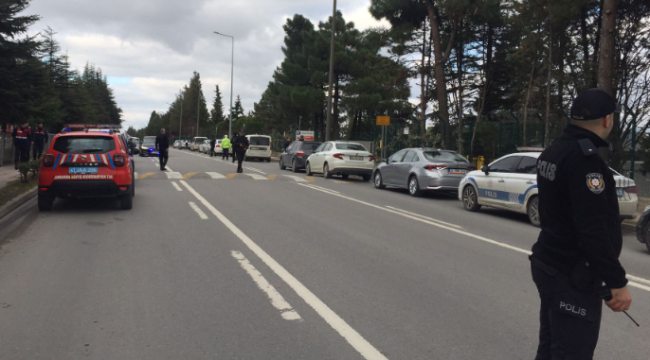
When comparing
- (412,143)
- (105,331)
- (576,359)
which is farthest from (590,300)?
(412,143)

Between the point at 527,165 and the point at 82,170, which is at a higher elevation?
the point at 527,165

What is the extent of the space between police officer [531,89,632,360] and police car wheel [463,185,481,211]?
1090 cm

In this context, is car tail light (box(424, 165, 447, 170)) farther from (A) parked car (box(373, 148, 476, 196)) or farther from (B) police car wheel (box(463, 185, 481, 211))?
(B) police car wheel (box(463, 185, 481, 211))

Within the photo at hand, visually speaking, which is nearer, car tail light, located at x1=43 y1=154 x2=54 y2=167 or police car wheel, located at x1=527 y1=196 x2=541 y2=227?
car tail light, located at x1=43 y1=154 x2=54 y2=167

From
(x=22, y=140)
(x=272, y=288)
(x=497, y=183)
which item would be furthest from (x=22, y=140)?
(x=272, y=288)

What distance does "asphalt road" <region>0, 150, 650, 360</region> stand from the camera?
172 inches

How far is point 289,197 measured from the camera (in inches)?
594

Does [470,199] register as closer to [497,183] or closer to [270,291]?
[497,183]

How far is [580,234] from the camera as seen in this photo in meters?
2.60

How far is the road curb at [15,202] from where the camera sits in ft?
35.6

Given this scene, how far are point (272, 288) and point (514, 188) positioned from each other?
7.61 m

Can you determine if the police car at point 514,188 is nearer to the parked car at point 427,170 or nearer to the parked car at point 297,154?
the parked car at point 427,170

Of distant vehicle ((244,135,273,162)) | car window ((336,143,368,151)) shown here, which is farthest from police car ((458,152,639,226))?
distant vehicle ((244,135,273,162))

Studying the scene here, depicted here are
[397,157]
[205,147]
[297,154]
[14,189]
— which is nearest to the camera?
[14,189]
